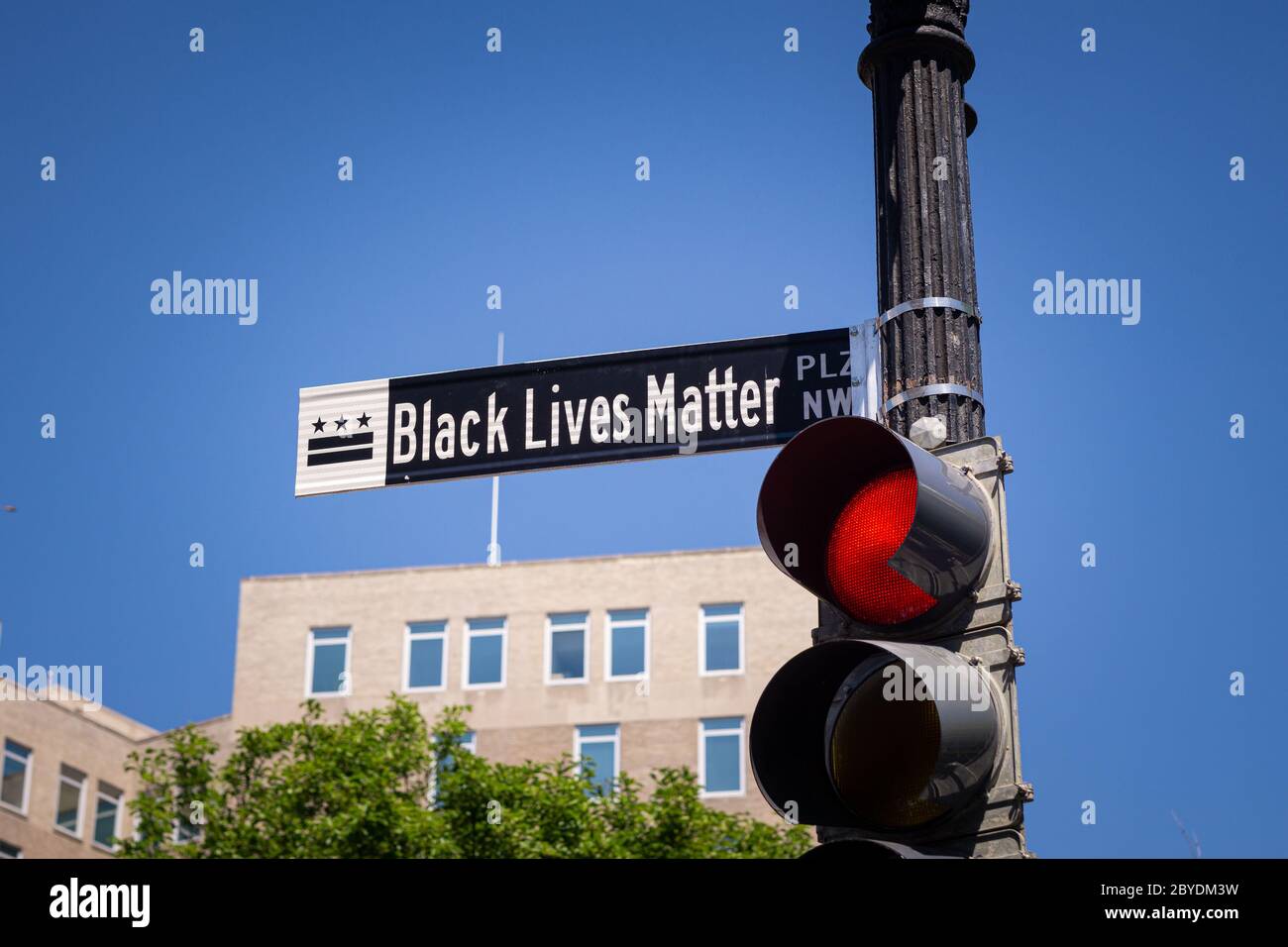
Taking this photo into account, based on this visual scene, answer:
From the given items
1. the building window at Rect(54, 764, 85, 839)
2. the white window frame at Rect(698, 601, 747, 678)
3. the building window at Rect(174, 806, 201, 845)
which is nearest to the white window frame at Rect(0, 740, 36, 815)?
the building window at Rect(54, 764, 85, 839)

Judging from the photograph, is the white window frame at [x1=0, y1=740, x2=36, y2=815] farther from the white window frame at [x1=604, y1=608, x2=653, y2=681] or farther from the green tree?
the white window frame at [x1=604, y1=608, x2=653, y2=681]

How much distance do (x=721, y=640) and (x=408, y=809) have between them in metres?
18.0

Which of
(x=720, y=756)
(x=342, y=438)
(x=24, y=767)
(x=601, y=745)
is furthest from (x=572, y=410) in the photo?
(x=24, y=767)

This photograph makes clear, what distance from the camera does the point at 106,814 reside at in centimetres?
5112

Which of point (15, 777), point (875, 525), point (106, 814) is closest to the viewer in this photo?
point (875, 525)

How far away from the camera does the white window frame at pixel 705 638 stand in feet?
157

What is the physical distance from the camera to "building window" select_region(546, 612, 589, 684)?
160 feet

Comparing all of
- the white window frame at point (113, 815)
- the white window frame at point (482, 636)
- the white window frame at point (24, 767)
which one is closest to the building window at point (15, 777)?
the white window frame at point (24, 767)

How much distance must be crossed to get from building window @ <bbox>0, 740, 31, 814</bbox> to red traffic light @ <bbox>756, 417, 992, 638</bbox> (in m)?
47.1

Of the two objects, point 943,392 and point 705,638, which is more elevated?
point 705,638

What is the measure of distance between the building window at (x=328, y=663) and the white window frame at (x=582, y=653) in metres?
5.60

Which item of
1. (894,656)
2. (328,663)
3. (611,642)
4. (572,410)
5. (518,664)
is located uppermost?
(611,642)

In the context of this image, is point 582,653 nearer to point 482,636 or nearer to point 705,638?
point 482,636
